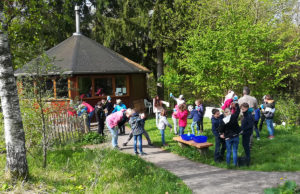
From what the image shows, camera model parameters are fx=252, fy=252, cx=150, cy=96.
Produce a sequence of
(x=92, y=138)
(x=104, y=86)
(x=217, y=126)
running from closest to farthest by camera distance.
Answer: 1. (x=217, y=126)
2. (x=92, y=138)
3. (x=104, y=86)

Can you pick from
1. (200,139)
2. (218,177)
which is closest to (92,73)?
(200,139)

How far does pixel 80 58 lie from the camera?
50.9ft

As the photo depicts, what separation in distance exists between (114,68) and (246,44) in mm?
7712

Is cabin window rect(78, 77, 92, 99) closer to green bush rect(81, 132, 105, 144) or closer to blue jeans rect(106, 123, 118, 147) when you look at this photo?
green bush rect(81, 132, 105, 144)

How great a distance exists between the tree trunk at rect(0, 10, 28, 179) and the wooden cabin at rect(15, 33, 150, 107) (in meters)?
8.87

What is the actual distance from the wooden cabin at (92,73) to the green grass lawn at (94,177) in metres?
7.98

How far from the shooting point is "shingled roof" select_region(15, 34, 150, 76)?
1462 centimetres

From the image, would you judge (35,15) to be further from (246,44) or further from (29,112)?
(246,44)

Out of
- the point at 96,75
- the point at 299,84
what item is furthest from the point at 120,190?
the point at 299,84

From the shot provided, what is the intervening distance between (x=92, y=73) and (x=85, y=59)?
1.48 m

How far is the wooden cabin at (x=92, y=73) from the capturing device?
14.7 meters

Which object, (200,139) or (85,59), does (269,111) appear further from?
(85,59)

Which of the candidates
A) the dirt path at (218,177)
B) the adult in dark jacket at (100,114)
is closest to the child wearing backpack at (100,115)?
the adult in dark jacket at (100,114)

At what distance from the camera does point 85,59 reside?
1556cm
